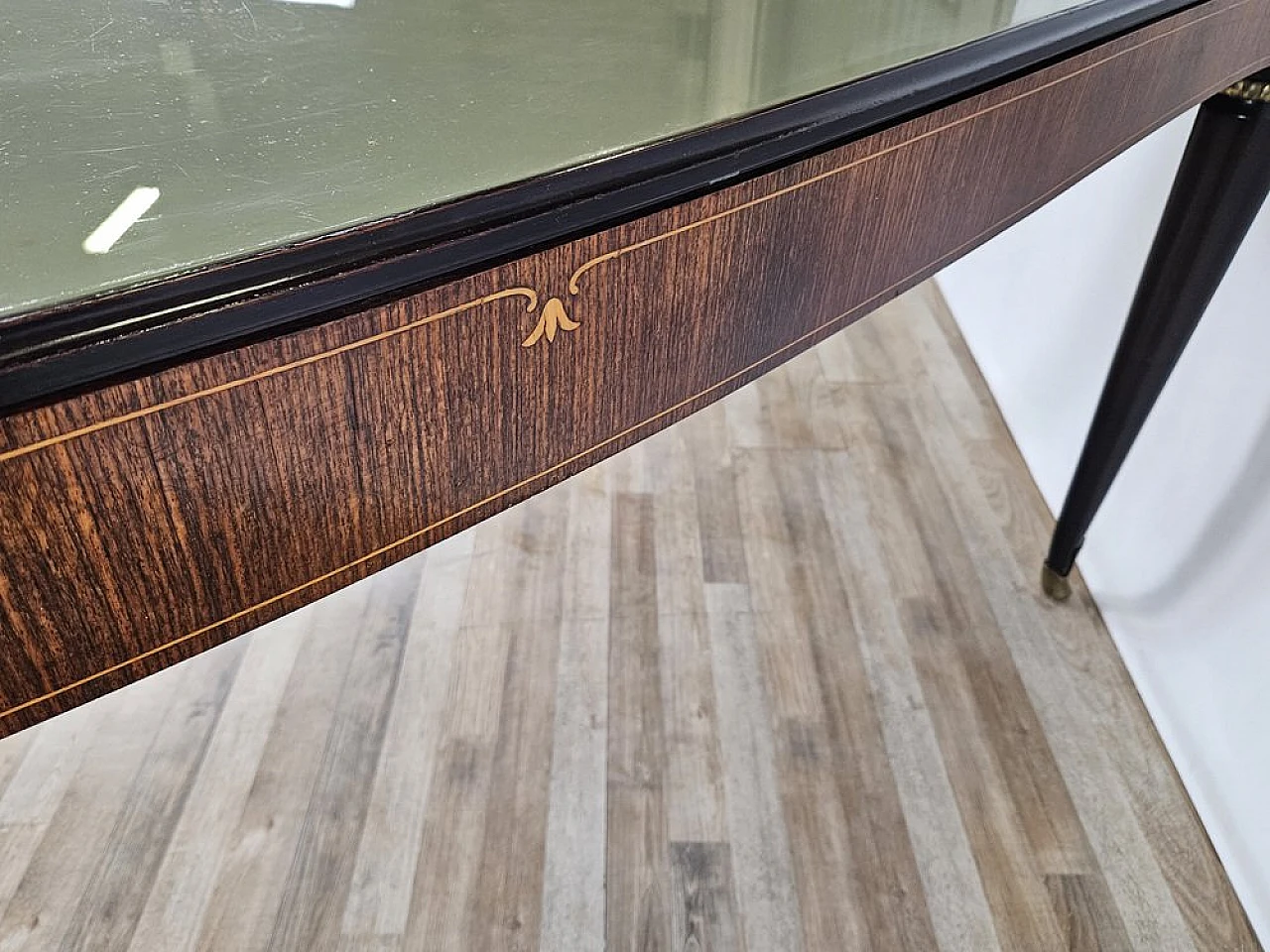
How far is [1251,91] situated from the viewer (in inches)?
38.3

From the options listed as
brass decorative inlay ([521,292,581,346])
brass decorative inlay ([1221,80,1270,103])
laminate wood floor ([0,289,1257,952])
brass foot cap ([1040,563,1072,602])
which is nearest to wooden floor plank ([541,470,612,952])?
laminate wood floor ([0,289,1257,952])

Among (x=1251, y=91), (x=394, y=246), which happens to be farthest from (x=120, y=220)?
(x=1251, y=91)

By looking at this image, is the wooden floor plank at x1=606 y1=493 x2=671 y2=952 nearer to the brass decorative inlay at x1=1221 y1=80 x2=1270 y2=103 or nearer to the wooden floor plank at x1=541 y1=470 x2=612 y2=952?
the wooden floor plank at x1=541 y1=470 x2=612 y2=952

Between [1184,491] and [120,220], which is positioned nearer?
[120,220]

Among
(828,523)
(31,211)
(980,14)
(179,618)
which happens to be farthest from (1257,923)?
(31,211)

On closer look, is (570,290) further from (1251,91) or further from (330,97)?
(1251,91)

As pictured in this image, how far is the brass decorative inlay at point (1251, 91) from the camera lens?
0.97 m

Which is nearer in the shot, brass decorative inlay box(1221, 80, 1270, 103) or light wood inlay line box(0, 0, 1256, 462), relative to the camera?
light wood inlay line box(0, 0, 1256, 462)

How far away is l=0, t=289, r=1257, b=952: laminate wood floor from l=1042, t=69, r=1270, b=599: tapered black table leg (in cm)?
28

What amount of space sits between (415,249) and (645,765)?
2.73 ft

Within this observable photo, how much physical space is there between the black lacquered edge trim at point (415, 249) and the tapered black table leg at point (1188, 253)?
1.91 ft

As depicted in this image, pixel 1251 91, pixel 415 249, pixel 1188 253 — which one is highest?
pixel 415 249

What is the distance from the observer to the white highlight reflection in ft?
1.11

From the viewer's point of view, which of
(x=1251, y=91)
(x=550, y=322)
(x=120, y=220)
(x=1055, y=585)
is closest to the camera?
(x=120, y=220)
